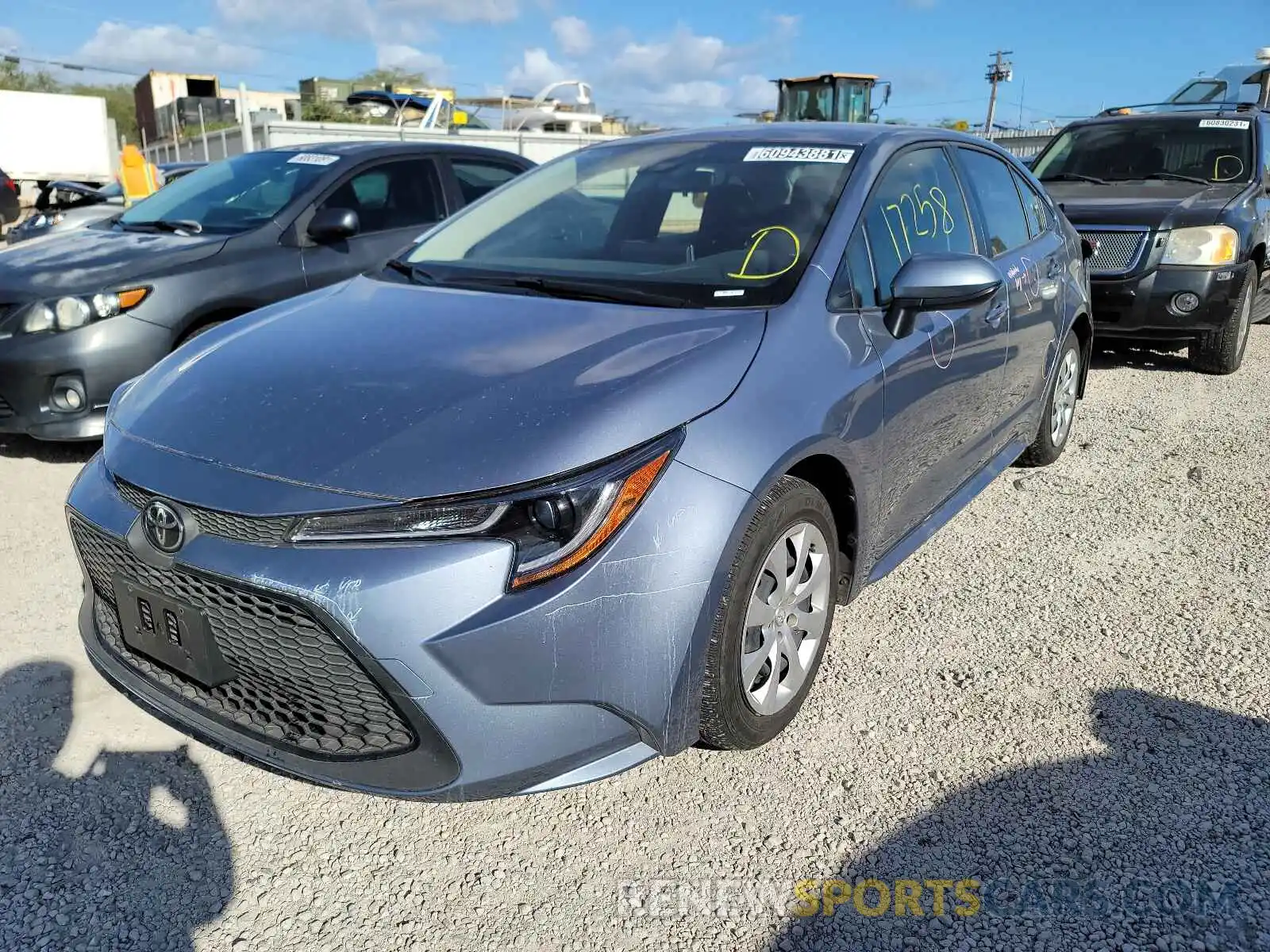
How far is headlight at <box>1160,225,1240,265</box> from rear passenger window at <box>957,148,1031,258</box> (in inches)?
106

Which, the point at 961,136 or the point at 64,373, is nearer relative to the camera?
the point at 961,136

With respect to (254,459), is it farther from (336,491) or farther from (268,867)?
(268,867)

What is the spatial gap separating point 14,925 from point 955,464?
9.46 ft

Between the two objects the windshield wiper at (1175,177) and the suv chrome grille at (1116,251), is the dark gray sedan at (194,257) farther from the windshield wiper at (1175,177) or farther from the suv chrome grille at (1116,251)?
the windshield wiper at (1175,177)

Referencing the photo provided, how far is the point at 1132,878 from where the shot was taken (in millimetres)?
2059

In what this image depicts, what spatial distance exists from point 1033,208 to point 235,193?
4120 mm

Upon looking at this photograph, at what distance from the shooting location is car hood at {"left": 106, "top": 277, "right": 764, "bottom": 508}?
1.92 metres

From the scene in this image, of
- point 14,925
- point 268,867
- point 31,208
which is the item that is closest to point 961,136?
point 268,867

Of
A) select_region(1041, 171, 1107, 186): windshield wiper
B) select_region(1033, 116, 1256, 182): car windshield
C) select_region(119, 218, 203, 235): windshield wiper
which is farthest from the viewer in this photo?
select_region(1041, 171, 1107, 186): windshield wiper

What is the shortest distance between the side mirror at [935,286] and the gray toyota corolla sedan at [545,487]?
10mm

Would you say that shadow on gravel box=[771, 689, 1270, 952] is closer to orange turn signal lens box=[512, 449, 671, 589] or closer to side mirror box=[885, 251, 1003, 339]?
orange turn signal lens box=[512, 449, 671, 589]

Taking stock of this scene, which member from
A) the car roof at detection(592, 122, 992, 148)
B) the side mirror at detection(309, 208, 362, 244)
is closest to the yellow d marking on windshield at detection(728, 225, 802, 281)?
the car roof at detection(592, 122, 992, 148)

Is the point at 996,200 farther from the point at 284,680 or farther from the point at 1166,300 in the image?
the point at 284,680

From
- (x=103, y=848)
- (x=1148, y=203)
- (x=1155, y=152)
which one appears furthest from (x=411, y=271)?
(x=1155, y=152)
